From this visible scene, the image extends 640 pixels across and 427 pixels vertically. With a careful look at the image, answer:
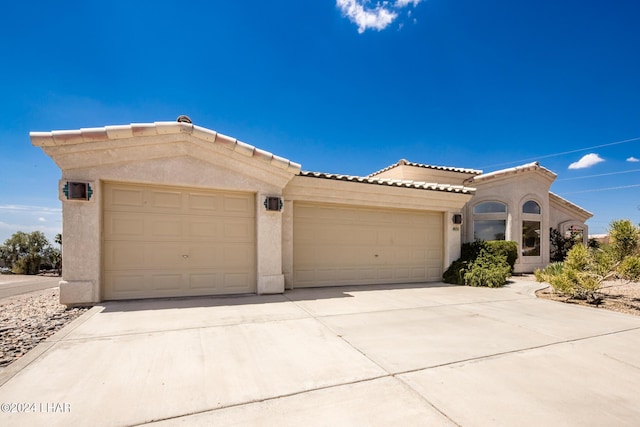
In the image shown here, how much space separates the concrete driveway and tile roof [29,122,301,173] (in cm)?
355

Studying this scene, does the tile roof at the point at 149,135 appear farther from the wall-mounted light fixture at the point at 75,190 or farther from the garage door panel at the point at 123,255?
the garage door panel at the point at 123,255

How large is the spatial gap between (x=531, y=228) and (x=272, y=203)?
1246 centimetres

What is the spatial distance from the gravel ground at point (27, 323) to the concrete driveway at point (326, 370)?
30cm

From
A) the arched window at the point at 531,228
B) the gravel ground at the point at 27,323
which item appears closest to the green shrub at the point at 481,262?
the arched window at the point at 531,228

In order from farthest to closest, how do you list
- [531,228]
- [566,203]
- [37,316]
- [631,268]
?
[566,203]
[531,228]
[631,268]
[37,316]

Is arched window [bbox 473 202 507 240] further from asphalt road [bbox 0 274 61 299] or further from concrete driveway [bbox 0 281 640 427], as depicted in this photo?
asphalt road [bbox 0 274 61 299]

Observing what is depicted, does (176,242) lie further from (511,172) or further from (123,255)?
(511,172)

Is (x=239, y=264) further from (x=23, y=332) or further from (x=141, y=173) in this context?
(x=23, y=332)

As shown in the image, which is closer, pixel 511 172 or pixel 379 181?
pixel 379 181

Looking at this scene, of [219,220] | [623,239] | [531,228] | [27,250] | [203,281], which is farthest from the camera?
[27,250]

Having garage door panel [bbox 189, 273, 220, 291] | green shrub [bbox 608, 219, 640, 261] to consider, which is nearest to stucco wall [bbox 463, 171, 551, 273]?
green shrub [bbox 608, 219, 640, 261]

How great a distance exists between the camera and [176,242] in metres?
7.11

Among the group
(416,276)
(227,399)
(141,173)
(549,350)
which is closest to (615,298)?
(416,276)

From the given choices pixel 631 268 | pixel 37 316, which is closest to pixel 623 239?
pixel 631 268
